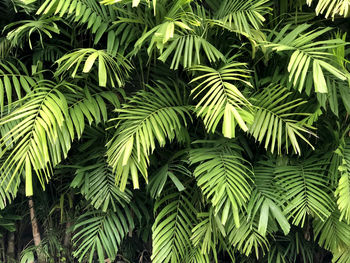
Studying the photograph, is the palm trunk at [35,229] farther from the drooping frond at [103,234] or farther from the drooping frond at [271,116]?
the drooping frond at [271,116]

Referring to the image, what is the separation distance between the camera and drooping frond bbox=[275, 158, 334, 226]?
1.27 meters

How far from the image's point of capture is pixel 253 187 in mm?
1362

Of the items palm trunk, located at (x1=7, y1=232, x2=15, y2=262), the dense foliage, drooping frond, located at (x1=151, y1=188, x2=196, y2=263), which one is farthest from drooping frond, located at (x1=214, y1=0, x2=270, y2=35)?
palm trunk, located at (x1=7, y1=232, x2=15, y2=262)

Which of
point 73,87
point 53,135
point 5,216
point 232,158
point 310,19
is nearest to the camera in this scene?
point 53,135

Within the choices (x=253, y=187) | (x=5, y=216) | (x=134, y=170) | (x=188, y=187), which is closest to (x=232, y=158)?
(x=253, y=187)

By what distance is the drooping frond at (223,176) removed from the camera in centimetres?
122

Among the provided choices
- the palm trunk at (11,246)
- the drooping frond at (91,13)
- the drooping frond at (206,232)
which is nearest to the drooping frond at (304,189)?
the drooping frond at (206,232)

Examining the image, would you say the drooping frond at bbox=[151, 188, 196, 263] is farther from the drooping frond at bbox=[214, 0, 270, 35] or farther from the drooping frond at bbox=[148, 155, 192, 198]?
the drooping frond at bbox=[214, 0, 270, 35]

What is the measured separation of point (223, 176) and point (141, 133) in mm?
309

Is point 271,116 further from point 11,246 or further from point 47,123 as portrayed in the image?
point 11,246

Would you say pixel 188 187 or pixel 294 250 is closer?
pixel 188 187

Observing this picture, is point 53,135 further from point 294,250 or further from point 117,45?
point 294,250

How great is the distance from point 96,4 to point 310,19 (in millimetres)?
862

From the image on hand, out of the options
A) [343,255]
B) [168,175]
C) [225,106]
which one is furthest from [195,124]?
[343,255]
